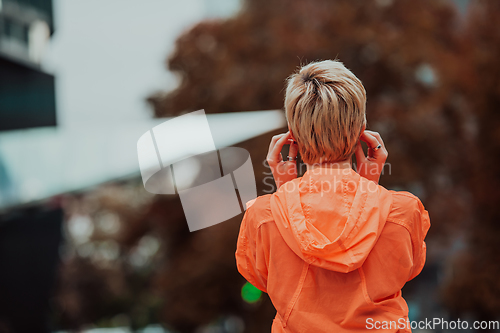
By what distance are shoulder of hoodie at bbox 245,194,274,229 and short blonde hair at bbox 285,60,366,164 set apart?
16cm

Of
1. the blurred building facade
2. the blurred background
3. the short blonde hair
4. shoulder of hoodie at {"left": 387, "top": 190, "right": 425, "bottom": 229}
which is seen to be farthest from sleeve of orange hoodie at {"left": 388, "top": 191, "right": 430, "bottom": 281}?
the blurred building facade

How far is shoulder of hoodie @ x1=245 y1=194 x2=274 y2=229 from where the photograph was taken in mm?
964

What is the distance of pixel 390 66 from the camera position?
559 centimetres

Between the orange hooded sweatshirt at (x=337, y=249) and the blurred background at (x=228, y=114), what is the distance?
11.2 ft

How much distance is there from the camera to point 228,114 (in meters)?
4.91

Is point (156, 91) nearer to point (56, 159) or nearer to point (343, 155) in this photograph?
point (56, 159)

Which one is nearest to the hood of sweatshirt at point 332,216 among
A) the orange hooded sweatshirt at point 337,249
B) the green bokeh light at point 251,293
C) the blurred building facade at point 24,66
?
the orange hooded sweatshirt at point 337,249

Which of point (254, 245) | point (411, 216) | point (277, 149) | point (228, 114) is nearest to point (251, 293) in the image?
point (254, 245)

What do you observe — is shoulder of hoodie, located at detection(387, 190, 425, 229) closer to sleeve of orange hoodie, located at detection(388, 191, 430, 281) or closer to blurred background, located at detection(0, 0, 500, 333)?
sleeve of orange hoodie, located at detection(388, 191, 430, 281)

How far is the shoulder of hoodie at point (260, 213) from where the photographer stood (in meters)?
0.96

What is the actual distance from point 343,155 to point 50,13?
228 inches

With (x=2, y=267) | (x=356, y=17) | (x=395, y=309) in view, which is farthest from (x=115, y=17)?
(x=395, y=309)

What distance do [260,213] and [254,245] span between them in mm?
90

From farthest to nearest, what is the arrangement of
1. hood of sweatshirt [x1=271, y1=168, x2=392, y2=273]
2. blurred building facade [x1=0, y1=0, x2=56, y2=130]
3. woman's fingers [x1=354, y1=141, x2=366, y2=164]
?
blurred building facade [x1=0, y1=0, x2=56, y2=130] → woman's fingers [x1=354, y1=141, x2=366, y2=164] → hood of sweatshirt [x1=271, y1=168, x2=392, y2=273]
